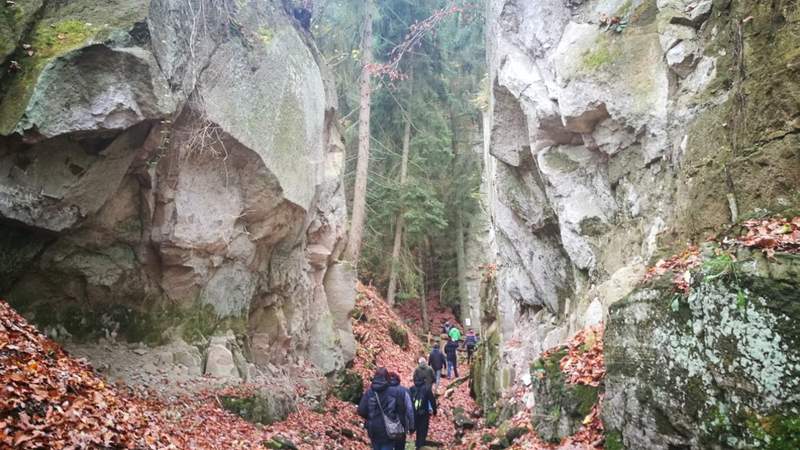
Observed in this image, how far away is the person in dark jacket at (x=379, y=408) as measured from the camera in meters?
7.91

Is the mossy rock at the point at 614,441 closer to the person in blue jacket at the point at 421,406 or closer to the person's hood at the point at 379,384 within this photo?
the person's hood at the point at 379,384

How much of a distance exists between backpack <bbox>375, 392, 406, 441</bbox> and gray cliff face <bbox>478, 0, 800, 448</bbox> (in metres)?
3.47

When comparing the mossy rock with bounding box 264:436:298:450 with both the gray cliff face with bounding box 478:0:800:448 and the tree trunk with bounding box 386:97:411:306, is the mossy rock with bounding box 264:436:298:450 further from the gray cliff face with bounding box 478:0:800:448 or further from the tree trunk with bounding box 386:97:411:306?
the tree trunk with bounding box 386:97:411:306

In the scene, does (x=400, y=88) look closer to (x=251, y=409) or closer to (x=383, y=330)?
(x=383, y=330)

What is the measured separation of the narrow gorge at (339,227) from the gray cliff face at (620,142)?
0.05m

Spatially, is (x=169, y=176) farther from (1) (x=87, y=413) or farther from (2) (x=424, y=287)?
(2) (x=424, y=287)

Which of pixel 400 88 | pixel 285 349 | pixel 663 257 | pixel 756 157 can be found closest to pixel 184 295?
pixel 285 349

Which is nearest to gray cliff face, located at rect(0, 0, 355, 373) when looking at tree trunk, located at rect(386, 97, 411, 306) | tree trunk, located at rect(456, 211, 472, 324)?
tree trunk, located at rect(386, 97, 411, 306)

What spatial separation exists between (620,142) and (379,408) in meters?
6.21

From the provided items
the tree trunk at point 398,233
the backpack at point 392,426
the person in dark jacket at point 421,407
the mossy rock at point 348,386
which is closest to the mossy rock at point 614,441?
the backpack at point 392,426

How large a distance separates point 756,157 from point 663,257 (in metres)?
1.77

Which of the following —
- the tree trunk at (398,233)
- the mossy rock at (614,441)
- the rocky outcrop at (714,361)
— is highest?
the tree trunk at (398,233)

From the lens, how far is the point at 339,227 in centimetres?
1538

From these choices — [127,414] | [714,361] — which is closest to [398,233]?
[127,414]
